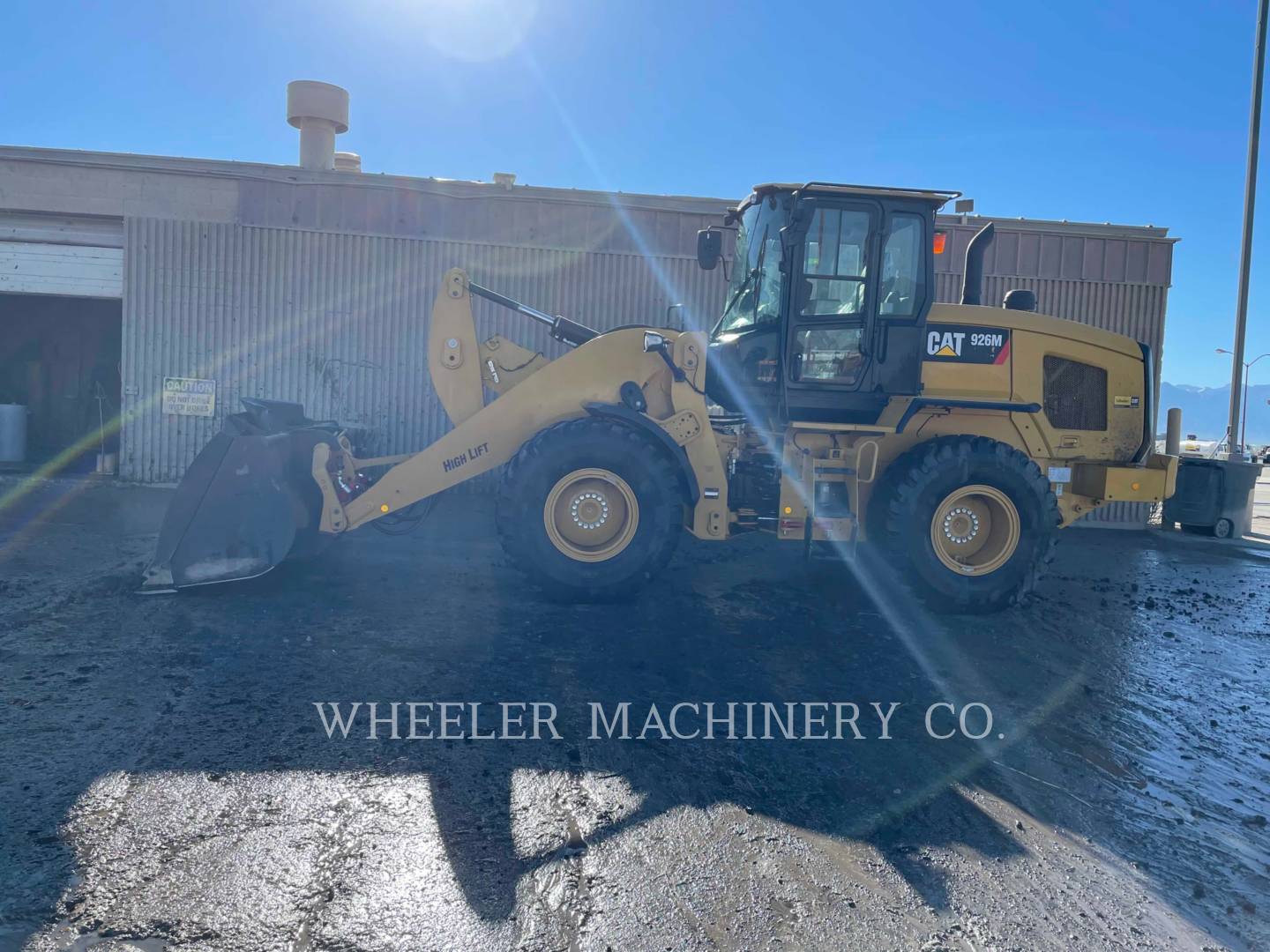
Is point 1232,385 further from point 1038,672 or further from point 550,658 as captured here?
point 550,658

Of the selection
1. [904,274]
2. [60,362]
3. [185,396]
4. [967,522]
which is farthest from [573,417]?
[60,362]

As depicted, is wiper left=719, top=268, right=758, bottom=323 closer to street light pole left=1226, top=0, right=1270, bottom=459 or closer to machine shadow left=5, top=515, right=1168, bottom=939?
machine shadow left=5, top=515, right=1168, bottom=939

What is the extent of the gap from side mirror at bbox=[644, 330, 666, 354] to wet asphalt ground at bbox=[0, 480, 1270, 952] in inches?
75.8

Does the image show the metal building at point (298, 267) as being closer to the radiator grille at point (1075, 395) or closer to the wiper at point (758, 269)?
the wiper at point (758, 269)

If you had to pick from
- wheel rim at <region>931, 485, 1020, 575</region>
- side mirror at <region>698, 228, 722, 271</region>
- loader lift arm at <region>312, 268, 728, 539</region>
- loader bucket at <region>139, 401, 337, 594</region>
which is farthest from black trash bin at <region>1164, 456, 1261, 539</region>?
loader bucket at <region>139, 401, 337, 594</region>

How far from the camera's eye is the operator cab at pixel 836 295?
6.38 m

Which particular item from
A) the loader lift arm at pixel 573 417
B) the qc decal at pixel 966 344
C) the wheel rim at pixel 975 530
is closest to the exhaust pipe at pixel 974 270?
the qc decal at pixel 966 344

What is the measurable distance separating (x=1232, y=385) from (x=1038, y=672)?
11.8 metres

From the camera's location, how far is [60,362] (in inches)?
618

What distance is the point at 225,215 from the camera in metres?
11.0

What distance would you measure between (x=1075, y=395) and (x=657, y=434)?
3.73 m

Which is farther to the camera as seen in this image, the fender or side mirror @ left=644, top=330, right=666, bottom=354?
side mirror @ left=644, top=330, right=666, bottom=354

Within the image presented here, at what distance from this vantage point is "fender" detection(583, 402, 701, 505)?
20.4ft

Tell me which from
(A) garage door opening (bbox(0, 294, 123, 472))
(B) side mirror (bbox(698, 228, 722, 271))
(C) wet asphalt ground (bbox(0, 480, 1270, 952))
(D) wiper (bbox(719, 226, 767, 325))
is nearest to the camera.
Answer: (C) wet asphalt ground (bbox(0, 480, 1270, 952))
